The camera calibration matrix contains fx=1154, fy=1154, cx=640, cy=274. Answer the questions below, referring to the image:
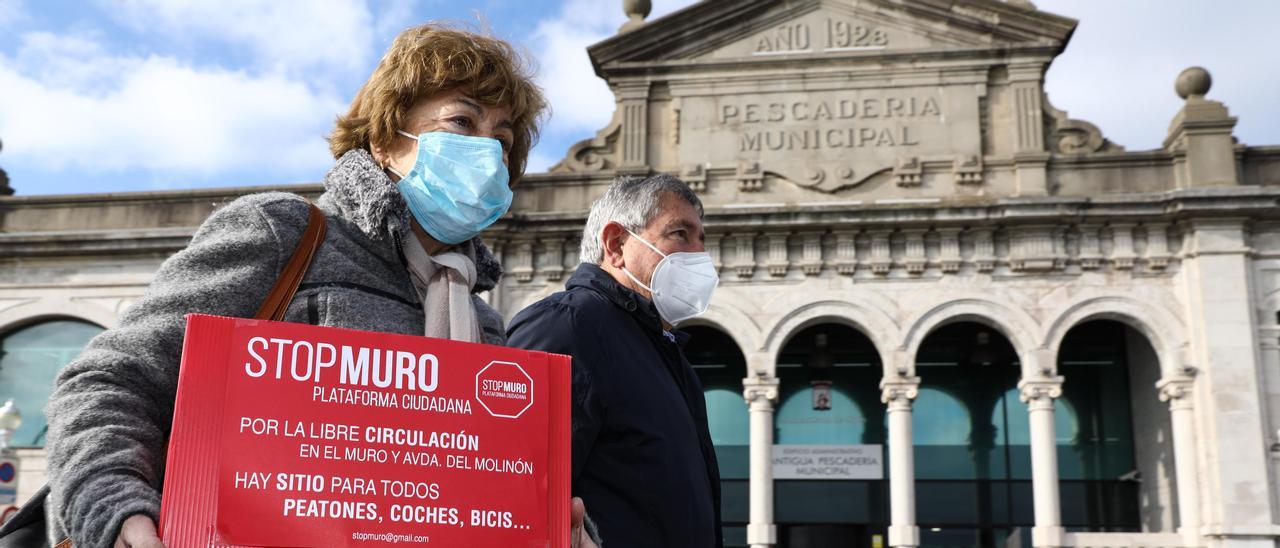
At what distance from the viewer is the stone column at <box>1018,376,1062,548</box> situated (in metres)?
18.1

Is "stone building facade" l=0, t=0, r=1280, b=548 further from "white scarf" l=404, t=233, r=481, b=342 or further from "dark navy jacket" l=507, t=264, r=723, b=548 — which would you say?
"white scarf" l=404, t=233, r=481, b=342

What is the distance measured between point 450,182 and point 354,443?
1030mm

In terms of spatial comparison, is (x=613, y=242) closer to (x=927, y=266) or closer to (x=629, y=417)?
(x=629, y=417)

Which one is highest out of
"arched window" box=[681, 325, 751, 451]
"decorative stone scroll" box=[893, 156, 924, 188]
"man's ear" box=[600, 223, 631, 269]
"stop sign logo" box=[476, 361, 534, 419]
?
"decorative stone scroll" box=[893, 156, 924, 188]

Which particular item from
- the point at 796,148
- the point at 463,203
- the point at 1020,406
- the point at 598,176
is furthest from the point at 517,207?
the point at 463,203

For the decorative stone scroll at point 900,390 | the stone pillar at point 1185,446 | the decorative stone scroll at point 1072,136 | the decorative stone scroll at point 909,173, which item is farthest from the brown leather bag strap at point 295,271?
the decorative stone scroll at point 1072,136

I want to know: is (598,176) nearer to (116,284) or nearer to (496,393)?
(116,284)

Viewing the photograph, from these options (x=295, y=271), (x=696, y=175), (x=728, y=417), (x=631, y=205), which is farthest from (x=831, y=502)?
(x=295, y=271)

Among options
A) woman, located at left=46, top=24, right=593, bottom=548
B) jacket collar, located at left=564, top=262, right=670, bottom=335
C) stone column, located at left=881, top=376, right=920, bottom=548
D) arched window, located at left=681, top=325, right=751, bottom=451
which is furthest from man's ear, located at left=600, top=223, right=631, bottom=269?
arched window, located at left=681, top=325, right=751, bottom=451

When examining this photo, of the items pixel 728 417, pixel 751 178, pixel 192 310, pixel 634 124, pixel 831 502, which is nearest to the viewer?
pixel 192 310

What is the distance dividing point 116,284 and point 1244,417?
19883 mm

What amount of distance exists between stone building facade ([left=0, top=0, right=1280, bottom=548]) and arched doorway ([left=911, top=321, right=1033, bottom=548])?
0.14 ft

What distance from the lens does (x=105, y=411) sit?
2.12 meters

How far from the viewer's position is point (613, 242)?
4.52 m
